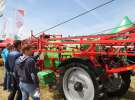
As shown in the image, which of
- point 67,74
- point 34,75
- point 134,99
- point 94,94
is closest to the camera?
point 34,75

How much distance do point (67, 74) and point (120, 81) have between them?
167 centimetres

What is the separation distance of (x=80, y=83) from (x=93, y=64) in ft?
1.96

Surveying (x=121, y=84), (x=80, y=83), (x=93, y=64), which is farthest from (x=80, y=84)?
(x=121, y=84)

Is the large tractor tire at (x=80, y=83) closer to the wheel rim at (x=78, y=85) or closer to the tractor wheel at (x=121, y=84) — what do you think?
the wheel rim at (x=78, y=85)

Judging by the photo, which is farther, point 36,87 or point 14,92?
point 14,92

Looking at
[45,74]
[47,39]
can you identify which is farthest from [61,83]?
[47,39]

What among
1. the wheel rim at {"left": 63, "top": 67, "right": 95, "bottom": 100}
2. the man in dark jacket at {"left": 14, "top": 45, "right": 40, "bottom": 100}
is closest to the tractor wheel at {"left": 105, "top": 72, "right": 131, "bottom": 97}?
the wheel rim at {"left": 63, "top": 67, "right": 95, "bottom": 100}

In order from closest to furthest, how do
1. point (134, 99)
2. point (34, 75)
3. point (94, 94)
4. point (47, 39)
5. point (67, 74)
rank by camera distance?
1. point (34, 75)
2. point (94, 94)
3. point (67, 74)
4. point (134, 99)
5. point (47, 39)

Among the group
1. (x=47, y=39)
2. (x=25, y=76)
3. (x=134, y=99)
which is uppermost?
(x=47, y=39)

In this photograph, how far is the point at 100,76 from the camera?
5.99m

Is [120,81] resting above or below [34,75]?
below

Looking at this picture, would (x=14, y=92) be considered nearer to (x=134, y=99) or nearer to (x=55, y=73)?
(x=55, y=73)

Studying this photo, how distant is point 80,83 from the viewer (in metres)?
6.35

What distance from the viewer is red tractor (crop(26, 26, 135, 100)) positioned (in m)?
5.97
